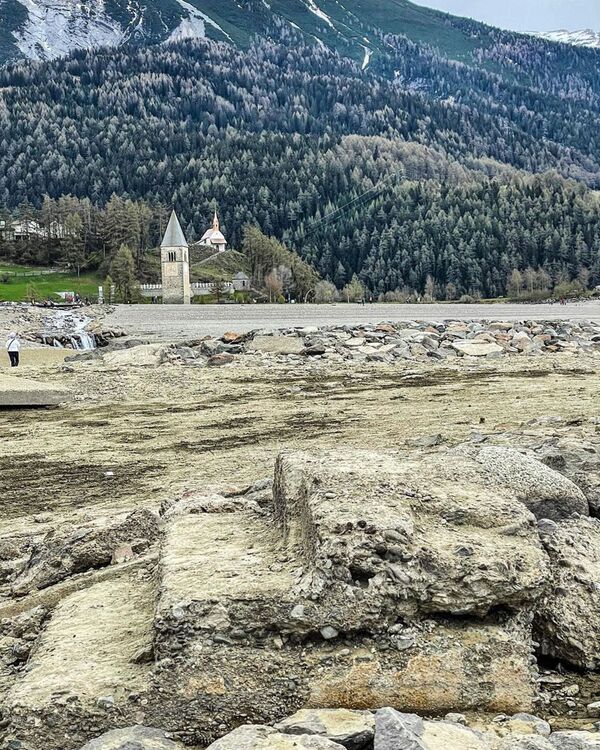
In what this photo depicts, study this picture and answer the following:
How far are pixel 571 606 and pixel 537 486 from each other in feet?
4.30

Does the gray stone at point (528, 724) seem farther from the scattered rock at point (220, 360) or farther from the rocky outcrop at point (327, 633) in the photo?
the scattered rock at point (220, 360)

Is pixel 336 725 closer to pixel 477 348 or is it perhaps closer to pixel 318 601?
pixel 318 601

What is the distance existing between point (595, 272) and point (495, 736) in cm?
17800

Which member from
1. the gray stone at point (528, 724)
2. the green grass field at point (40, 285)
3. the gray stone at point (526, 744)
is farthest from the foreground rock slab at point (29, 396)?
the green grass field at point (40, 285)

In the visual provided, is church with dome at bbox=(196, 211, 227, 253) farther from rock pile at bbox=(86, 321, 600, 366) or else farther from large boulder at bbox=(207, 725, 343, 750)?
large boulder at bbox=(207, 725, 343, 750)

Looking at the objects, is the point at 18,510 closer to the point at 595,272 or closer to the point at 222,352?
the point at 222,352

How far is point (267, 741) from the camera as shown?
3572 millimetres

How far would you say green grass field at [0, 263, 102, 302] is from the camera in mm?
111000

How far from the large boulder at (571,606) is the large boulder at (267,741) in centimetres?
184

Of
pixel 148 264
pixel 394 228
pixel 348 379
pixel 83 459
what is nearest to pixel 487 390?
pixel 348 379

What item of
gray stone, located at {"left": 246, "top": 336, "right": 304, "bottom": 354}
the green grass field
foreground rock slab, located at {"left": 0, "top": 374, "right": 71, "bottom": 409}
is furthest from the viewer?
the green grass field

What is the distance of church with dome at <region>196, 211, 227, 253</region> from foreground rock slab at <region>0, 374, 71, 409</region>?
164682mm

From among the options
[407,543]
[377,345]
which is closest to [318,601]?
[407,543]

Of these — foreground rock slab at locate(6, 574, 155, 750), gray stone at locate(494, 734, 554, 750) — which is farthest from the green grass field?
gray stone at locate(494, 734, 554, 750)
